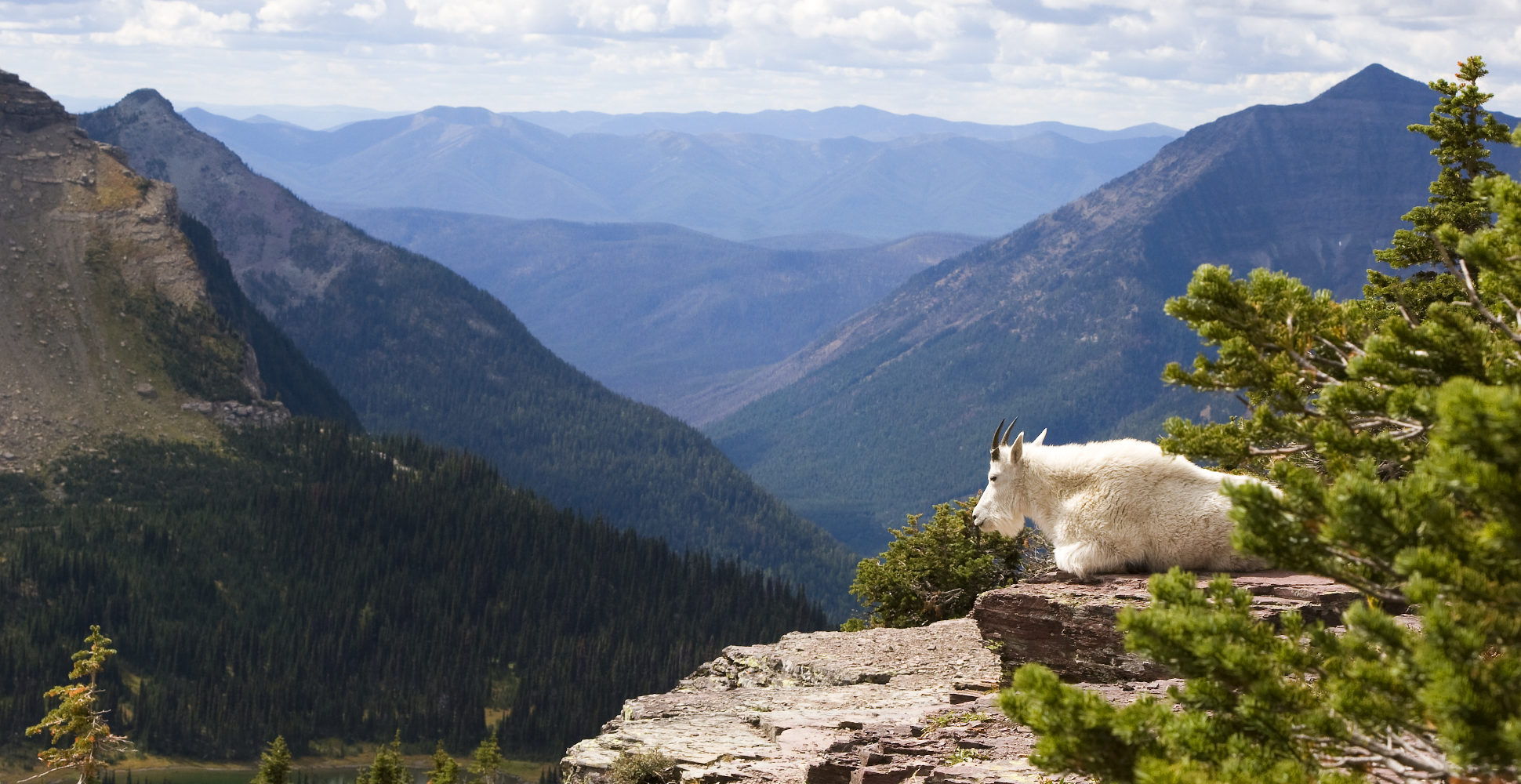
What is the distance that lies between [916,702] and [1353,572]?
13330 mm

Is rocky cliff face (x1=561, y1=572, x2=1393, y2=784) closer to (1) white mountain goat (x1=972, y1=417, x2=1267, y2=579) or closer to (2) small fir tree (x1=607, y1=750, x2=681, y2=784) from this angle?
(2) small fir tree (x1=607, y1=750, x2=681, y2=784)

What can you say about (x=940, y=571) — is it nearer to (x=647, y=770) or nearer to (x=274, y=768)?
→ (x=647, y=770)

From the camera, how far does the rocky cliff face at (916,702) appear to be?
20.2 meters

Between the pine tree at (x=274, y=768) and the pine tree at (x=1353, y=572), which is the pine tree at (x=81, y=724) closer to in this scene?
the pine tree at (x=274, y=768)

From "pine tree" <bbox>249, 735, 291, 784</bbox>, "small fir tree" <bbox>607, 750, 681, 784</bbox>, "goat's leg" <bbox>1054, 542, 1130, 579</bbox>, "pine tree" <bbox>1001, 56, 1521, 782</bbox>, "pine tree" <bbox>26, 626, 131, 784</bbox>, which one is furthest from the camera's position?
"pine tree" <bbox>249, 735, 291, 784</bbox>

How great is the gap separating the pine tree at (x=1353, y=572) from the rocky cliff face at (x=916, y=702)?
5.20 metres

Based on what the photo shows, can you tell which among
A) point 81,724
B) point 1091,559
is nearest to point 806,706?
point 1091,559

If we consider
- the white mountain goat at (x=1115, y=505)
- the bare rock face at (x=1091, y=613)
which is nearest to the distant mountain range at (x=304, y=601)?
the white mountain goat at (x=1115, y=505)

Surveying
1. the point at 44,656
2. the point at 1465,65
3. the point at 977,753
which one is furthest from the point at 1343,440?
the point at 44,656

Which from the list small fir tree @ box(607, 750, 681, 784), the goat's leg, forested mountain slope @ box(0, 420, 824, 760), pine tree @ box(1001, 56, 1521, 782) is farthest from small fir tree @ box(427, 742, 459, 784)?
forested mountain slope @ box(0, 420, 824, 760)

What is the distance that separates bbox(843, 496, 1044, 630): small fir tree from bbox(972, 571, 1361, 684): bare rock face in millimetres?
16858

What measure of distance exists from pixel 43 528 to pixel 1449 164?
17159 cm

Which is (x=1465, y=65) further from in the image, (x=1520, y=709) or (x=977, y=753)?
(x=1520, y=709)

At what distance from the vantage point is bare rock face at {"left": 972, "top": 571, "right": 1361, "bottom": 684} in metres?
20.2
